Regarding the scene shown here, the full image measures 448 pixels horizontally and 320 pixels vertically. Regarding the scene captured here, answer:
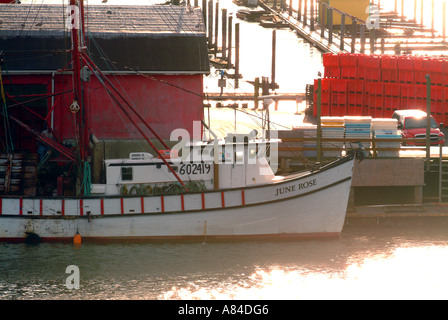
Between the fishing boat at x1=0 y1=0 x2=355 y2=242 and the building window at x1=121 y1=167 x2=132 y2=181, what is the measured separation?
3 cm

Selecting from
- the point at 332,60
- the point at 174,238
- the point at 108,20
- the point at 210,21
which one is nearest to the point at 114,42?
the point at 108,20

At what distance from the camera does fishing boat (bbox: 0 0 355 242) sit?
1227 inches

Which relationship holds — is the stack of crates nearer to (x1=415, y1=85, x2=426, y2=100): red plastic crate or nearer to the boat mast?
(x1=415, y1=85, x2=426, y2=100): red plastic crate

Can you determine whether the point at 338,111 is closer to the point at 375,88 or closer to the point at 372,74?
the point at 375,88

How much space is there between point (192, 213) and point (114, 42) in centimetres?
891

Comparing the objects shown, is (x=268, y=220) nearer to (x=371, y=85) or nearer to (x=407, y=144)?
(x=407, y=144)

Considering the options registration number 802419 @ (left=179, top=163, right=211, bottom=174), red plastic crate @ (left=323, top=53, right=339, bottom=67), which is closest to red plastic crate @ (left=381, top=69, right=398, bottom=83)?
red plastic crate @ (left=323, top=53, right=339, bottom=67)

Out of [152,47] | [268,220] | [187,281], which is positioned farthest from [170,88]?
[187,281]

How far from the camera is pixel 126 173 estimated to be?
3159 centimetres

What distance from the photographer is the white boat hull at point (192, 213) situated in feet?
102

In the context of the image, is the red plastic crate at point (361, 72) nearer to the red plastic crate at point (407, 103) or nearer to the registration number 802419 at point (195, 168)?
the red plastic crate at point (407, 103)
